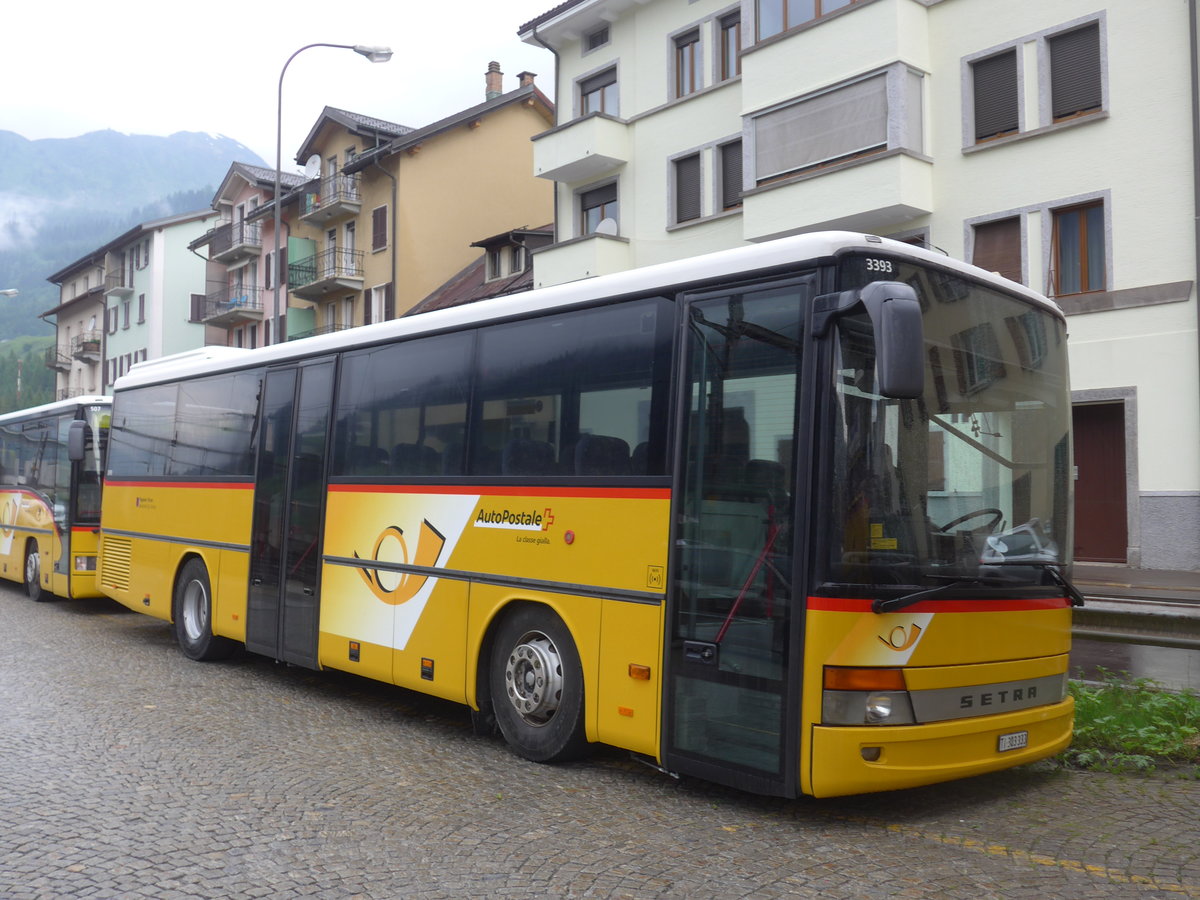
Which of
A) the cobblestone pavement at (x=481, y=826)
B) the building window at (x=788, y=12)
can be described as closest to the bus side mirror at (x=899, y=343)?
the cobblestone pavement at (x=481, y=826)

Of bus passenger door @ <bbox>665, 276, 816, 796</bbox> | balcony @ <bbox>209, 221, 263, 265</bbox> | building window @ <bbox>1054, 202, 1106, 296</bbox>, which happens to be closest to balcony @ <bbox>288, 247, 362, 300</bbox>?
balcony @ <bbox>209, 221, 263, 265</bbox>

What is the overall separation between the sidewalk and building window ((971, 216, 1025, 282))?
5.08 meters

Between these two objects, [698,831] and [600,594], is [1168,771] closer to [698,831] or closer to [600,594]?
[698,831]

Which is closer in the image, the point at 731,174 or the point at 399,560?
the point at 399,560

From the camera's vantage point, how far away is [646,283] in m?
6.75

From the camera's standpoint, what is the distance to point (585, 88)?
3008cm

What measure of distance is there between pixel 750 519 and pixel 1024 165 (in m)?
16.1

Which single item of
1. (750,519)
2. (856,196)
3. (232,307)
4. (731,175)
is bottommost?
(750,519)

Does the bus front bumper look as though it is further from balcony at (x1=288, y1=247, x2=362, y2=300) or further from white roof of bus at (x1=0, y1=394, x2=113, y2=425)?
balcony at (x1=288, y1=247, x2=362, y2=300)

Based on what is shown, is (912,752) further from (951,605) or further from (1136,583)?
(1136,583)

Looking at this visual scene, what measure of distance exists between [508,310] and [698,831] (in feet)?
11.9

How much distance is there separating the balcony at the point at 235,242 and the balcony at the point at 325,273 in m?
7.52

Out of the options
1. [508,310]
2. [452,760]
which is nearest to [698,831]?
[452,760]

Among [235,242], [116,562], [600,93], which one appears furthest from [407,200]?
[116,562]
